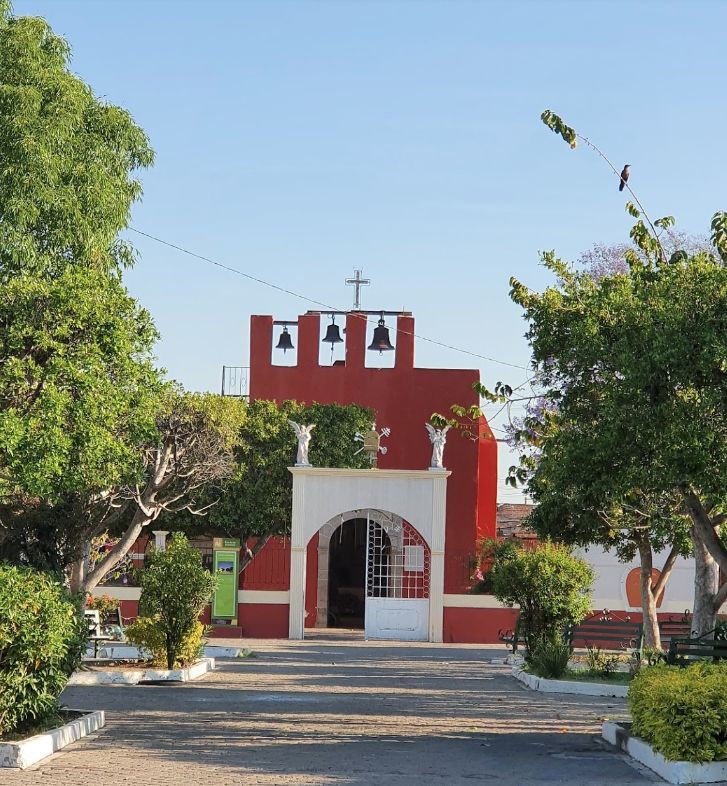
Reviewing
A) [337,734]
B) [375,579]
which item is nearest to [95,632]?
[337,734]

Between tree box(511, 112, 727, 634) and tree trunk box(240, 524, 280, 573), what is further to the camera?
tree trunk box(240, 524, 280, 573)

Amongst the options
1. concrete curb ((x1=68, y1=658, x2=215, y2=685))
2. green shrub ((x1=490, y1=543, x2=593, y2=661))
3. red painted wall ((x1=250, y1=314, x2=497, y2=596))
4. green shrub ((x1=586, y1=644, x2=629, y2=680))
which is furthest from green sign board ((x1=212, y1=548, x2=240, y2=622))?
green shrub ((x1=586, y1=644, x2=629, y2=680))

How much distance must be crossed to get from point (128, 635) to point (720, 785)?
34.3ft

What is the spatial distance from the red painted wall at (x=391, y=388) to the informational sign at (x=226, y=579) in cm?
645

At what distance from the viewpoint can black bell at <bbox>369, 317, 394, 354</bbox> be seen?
31.0m

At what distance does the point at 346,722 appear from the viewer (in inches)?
454

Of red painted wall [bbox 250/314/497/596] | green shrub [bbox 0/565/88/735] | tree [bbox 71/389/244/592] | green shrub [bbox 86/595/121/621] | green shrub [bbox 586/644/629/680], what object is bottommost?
green shrub [bbox 586/644/629/680]

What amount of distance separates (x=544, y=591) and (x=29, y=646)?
10787 millimetres

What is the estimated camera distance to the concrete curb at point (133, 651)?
19719mm

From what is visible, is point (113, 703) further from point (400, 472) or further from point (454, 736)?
point (400, 472)

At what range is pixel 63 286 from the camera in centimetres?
1219

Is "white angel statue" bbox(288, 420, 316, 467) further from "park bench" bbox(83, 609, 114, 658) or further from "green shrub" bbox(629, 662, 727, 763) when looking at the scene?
"green shrub" bbox(629, 662, 727, 763)

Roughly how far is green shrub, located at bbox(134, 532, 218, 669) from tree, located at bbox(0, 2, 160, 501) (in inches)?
64.2

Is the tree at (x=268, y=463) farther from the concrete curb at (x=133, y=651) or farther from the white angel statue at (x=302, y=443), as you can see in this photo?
the concrete curb at (x=133, y=651)
